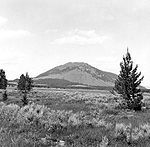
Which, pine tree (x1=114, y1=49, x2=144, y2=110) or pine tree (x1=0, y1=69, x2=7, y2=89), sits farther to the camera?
pine tree (x1=0, y1=69, x2=7, y2=89)

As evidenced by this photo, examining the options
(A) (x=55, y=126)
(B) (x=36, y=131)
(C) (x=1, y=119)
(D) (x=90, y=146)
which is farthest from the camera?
(C) (x=1, y=119)

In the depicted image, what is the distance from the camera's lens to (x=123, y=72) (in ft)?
96.1

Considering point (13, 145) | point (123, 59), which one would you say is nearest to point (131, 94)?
point (123, 59)

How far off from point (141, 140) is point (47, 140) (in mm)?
3374

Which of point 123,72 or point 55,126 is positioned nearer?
point 55,126

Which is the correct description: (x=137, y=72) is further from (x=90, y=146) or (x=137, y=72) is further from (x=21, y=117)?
(x=90, y=146)

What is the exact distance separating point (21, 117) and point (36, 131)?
2.29 meters

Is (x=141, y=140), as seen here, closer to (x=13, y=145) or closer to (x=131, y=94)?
(x=13, y=145)

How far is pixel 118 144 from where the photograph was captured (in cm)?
752

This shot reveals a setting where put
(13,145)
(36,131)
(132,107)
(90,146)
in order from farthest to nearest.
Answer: (132,107)
(36,131)
(90,146)
(13,145)

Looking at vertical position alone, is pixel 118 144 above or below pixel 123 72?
below

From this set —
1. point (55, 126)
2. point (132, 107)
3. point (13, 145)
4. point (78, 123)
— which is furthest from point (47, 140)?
point (132, 107)

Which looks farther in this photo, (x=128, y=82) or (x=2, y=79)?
(x=2, y=79)

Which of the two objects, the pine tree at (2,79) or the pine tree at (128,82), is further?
the pine tree at (2,79)
